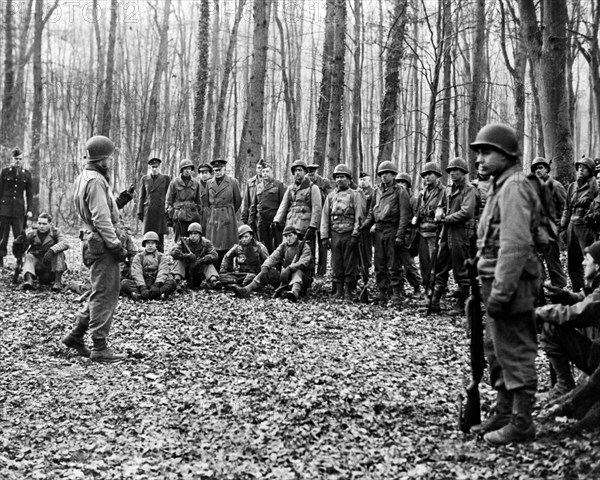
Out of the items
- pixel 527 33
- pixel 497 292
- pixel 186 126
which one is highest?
pixel 186 126

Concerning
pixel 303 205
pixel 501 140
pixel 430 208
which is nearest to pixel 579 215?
pixel 430 208

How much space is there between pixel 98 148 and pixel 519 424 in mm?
5463

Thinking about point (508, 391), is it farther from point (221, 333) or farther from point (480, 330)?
point (221, 333)

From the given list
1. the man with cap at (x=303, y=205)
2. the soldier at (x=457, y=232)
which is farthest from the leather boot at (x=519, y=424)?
the man with cap at (x=303, y=205)

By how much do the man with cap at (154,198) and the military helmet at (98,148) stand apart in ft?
21.4

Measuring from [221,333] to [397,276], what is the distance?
3417mm

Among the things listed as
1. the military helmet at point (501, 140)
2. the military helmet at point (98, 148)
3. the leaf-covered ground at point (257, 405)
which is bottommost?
the leaf-covered ground at point (257, 405)

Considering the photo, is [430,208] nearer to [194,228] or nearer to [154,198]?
[194,228]

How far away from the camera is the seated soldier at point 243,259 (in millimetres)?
12297

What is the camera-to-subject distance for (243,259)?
490 inches

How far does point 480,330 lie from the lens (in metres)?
5.03

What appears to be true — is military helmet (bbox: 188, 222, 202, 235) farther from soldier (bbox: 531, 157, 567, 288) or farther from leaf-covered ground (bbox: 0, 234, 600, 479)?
soldier (bbox: 531, 157, 567, 288)

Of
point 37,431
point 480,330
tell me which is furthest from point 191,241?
point 480,330

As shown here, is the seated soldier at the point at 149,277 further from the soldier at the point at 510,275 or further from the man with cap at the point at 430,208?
the soldier at the point at 510,275
